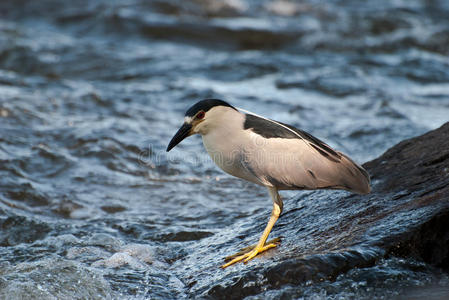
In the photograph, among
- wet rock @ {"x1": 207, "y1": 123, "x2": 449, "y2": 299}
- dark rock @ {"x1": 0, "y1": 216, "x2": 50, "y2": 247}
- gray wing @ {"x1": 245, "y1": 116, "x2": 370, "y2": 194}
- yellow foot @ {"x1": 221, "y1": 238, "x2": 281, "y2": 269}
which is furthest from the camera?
dark rock @ {"x1": 0, "y1": 216, "x2": 50, "y2": 247}

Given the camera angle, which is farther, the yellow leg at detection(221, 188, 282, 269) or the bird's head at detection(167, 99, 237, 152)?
the bird's head at detection(167, 99, 237, 152)

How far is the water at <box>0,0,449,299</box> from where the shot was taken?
3.98m

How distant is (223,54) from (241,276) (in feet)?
29.4

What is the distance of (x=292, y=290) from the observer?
3.34 metres

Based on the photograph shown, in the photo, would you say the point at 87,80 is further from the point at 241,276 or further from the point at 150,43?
the point at 241,276

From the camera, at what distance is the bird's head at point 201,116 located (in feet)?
13.2

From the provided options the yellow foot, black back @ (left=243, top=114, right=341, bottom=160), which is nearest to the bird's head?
black back @ (left=243, top=114, right=341, bottom=160)

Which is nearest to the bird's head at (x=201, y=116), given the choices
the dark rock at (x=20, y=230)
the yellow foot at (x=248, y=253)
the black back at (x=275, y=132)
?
the black back at (x=275, y=132)

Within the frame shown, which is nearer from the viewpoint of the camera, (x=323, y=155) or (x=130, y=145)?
(x=323, y=155)

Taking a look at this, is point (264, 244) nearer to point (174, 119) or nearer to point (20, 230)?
point (20, 230)

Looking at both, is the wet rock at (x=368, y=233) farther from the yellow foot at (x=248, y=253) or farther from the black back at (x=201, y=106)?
the black back at (x=201, y=106)

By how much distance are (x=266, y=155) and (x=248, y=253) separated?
693 millimetres

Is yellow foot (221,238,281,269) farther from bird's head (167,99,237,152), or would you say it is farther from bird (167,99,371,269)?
bird's head (167,99,237,152)

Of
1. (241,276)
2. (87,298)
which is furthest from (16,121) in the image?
(241,276)
